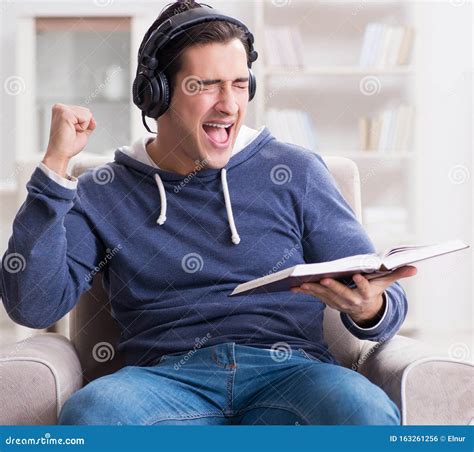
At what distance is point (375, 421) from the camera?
1.10m

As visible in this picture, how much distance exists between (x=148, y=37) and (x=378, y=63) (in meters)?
2.55

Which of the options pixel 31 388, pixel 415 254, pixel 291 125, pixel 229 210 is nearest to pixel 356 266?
pixel 415 254

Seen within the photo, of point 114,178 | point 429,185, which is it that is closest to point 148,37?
point 114,178

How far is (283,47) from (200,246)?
2541mm

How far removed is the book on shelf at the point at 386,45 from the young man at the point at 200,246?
7.95ft

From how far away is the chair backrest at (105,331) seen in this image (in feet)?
4.95

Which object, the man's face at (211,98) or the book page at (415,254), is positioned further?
the man's face at (211,98)

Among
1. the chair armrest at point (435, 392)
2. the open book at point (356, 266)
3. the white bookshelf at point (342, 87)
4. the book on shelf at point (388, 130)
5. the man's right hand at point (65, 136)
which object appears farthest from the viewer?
the white bookshelf at point (342, 87)

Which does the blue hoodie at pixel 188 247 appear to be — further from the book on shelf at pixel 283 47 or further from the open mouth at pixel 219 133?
the book on shelf at pixel 283 47

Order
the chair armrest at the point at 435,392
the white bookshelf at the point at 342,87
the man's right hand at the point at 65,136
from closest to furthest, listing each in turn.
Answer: the chair armrest at the point at 435,392, the man's right hand at the point at 65,136, the white bookshelf at the point at 342,87

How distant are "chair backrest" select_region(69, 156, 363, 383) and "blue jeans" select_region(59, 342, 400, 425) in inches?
6.7

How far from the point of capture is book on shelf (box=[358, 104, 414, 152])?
12.2 feet

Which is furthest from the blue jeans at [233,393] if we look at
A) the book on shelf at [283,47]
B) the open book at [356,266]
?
the book on shelf at [283,47]

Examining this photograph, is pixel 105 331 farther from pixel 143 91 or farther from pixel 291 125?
pixel 291 125
